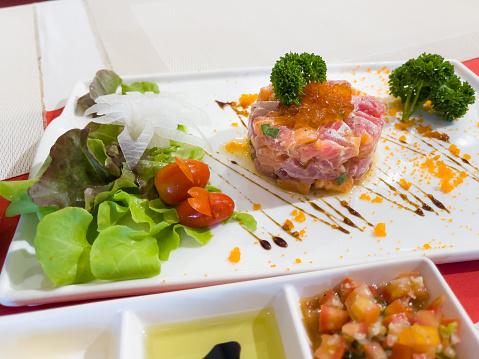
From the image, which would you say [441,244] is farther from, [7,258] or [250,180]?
[7,258]

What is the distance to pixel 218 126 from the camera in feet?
10.7

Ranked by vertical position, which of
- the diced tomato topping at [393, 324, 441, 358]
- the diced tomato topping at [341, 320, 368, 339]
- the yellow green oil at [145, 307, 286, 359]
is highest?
the diced tomato topping at [393, 324, 441, 358]

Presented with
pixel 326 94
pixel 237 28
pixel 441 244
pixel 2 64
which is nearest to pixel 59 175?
pixel 326 94

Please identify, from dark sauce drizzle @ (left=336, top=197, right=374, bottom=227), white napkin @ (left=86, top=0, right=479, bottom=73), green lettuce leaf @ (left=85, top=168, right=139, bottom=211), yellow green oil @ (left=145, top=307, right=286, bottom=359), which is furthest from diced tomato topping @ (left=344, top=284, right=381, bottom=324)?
white napkin @ (left=86, top=0, right=479, bottom=73)

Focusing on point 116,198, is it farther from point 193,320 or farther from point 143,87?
point 143,87

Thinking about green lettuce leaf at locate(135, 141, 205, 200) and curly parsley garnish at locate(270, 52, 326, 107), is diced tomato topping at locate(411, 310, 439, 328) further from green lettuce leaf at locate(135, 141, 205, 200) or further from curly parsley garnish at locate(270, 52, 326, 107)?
green lettuce leaf at locate(135, 141, 205, 200)

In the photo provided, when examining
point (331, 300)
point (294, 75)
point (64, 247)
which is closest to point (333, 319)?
point (331, 300)

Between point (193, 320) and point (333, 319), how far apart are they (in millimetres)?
631

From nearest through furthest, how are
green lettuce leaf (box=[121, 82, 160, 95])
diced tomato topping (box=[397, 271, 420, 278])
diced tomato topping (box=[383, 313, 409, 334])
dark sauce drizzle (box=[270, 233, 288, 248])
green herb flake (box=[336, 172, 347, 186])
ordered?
diced tomato topping (box=[383, 313, 409, 334]) → diced tomato topping (box=[397, 271, 420, 278]) → dark sauce drizzle (box=[270, 233, 288, 248]) → green herb flake (box=[336, 172, 347, 186]) → green lettuce leaf (box=[121, 82, 160, 95])

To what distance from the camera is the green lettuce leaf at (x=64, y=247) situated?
2016mm

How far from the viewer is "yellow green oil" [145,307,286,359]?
1778 millimetres

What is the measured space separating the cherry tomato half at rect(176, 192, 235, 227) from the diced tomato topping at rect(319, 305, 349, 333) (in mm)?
900

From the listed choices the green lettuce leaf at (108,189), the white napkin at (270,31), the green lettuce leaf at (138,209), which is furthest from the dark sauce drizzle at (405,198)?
the white napkin at (270,31)

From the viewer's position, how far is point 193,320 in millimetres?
1857
